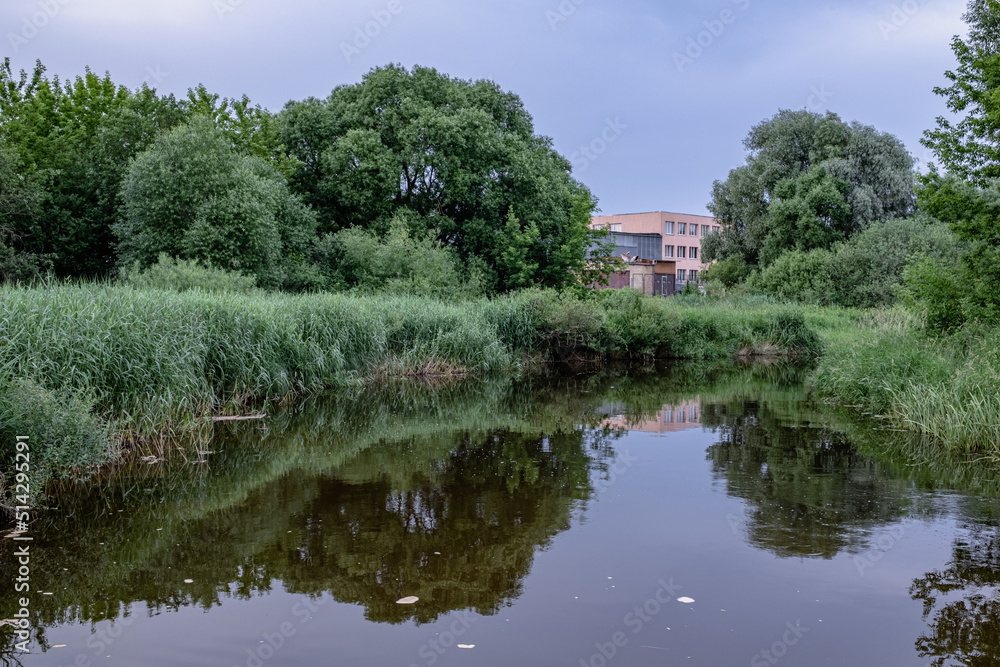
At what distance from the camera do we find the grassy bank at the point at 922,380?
986 cm

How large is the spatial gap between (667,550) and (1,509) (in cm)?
589

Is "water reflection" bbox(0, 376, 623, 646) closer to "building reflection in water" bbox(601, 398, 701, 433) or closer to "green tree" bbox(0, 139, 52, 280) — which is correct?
"building reflection in water" bbox(601, 398, 701, 433)

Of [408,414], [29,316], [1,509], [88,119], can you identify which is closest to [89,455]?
[1,509]

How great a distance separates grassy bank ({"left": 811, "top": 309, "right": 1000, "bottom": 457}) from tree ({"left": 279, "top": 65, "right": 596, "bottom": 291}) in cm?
1480

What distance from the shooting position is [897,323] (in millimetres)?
15633

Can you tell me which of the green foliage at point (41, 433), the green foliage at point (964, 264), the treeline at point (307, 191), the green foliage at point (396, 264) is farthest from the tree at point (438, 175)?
the green foliage at point (41, 433)

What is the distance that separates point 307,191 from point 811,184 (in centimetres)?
2509

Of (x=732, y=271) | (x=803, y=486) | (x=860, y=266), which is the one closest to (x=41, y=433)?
(x=803, y=486)

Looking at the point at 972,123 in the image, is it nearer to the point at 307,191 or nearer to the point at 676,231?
the point at 307,191

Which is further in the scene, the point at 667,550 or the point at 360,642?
the point at 667,550

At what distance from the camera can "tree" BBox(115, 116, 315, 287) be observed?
21156 millimetres

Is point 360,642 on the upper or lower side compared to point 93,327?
lower

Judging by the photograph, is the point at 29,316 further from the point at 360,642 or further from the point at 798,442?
the point at 798,442

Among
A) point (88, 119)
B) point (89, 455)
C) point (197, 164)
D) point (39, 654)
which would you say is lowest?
point (39, 654)
